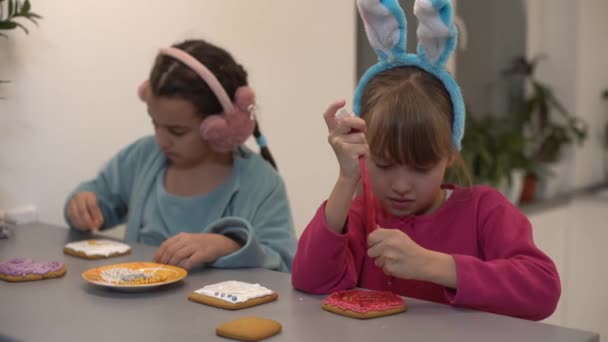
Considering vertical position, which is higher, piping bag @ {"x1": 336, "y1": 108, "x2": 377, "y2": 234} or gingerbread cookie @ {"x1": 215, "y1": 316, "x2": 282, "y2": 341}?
piping bag @ {"x1": 336, "y1": 108, "x2": 377, "y2": 234}

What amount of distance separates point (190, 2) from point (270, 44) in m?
0.28

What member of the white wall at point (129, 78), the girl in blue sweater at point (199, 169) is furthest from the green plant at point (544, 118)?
the girl in blue sweater at point (199, 169)

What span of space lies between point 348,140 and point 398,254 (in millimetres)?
176

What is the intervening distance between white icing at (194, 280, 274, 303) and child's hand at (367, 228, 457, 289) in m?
0.17

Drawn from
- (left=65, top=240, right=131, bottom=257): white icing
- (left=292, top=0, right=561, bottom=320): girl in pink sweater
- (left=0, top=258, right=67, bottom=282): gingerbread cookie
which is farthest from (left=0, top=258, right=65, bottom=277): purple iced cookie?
(left=292, top=0, right=561, bottom=320): girl in pink sweater

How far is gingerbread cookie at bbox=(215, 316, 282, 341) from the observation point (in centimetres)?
94

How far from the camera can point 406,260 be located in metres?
1.09

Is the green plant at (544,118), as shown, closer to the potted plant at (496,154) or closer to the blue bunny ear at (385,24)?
the potted plant at (496,154)

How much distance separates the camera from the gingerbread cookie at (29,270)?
1.24 meters

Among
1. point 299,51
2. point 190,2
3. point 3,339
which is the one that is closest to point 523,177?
point 299,51

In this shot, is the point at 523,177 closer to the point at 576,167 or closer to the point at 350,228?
the point at 576,167

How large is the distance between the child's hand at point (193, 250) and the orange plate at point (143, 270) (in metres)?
0.03

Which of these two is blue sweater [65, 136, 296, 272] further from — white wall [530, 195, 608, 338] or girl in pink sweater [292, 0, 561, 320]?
white wall [530, 195, 608, 338]

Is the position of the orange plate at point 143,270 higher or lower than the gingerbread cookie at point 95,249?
higher
